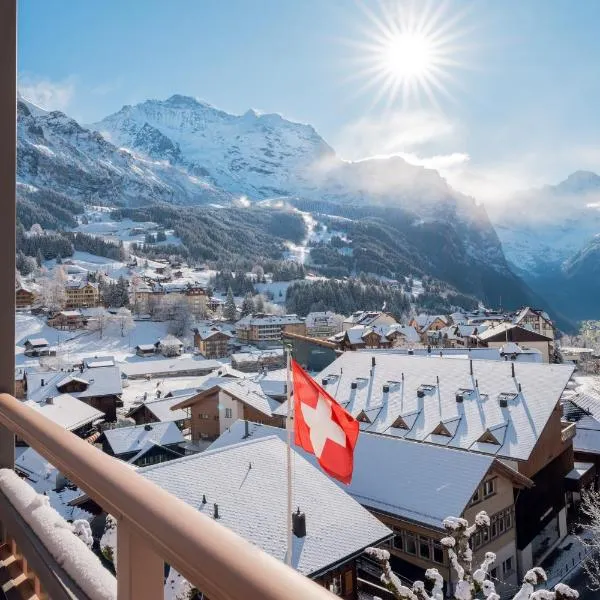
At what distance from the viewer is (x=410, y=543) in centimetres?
1084

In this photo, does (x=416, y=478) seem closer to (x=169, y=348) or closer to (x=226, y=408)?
(x=226, y=408)

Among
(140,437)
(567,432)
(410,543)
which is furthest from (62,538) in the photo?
(140,437)

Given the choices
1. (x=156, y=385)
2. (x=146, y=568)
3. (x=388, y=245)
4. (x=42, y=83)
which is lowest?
(x=156, y=385)

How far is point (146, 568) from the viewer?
82 centimetres

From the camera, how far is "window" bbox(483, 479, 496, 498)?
11672 millimetres

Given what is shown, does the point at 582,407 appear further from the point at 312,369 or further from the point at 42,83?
the point at 42,83

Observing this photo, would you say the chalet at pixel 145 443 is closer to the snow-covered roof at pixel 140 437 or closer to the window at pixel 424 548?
the snow-covered roof at pixel 140 437

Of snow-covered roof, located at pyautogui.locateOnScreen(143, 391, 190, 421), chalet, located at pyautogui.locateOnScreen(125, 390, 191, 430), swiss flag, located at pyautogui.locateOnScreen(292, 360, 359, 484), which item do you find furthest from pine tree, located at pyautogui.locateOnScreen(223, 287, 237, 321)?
swiss flag, located at pyautogui.locateOnScreen(292, 360, 359, 484)

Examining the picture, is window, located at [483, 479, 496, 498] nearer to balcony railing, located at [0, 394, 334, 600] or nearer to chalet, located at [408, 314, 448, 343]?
balcony railing, located at [0, 394, 334, 600]

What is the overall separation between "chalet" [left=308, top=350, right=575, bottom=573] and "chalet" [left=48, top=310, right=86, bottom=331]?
50561 millimetres

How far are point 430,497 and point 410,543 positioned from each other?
1.02 meters

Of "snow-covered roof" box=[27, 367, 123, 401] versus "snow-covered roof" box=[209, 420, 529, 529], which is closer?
"snow-covered roof" box=[209, 420, 529, 529]

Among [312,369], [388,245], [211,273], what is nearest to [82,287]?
[211,273]

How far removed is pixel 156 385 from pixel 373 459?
29750mm
